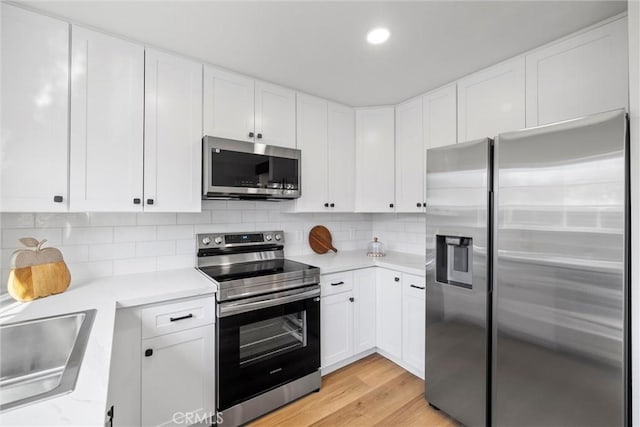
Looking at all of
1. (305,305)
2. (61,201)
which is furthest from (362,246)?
(61,201)

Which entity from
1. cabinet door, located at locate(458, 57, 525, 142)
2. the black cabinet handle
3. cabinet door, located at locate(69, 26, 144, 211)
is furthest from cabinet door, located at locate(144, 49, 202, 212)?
cabinet door, located at locate(458, 57, 525, 142)

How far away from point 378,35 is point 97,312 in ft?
6.70

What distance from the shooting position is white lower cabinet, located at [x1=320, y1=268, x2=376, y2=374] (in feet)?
7.64

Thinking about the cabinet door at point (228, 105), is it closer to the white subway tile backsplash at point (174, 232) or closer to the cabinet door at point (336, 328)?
the white subway tile backsplash at point (174, 232)

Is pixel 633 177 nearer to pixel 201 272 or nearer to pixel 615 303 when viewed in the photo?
pixel 615 303

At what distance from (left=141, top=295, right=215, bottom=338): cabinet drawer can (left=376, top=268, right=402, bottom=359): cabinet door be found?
143 cm

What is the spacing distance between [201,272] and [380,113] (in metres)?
2.16

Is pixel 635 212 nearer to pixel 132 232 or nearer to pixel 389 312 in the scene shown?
pixel 389 312

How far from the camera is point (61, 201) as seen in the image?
5.28 feet

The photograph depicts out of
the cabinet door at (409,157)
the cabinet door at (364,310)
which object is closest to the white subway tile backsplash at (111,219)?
the cabinet door at (364,310)

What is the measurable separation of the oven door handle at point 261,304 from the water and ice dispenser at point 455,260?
885mm

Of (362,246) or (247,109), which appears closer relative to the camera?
(247,109)

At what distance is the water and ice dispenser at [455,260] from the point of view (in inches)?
70.7

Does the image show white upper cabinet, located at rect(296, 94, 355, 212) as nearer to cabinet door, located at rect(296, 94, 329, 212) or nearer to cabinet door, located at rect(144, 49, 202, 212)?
cabinet door, located at rect(296, 94, 329, 212)
